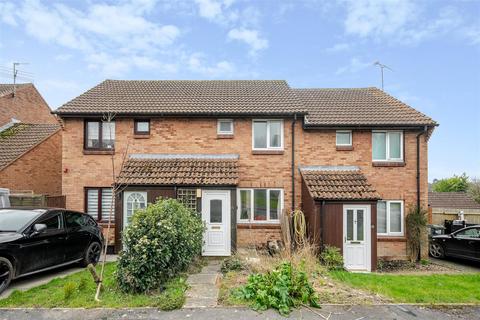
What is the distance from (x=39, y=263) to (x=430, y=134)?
1484 cm

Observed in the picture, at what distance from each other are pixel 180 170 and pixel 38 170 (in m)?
8.63

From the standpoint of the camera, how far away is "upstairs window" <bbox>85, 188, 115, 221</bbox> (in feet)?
39.4

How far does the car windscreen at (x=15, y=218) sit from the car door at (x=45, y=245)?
0.23 meters

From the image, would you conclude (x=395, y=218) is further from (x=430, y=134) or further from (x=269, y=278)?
(x=269, y=278)

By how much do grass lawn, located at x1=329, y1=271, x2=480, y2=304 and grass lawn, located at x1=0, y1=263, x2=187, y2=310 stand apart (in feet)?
15.4

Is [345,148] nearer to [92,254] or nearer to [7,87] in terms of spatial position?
[92,254]

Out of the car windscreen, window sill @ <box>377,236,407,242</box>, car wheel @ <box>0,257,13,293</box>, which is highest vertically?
the car windscreen

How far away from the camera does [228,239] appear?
35.5 feet

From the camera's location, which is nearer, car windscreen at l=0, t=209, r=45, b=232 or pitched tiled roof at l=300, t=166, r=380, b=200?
car windscreen at l=0, t=209, r=45, b=232

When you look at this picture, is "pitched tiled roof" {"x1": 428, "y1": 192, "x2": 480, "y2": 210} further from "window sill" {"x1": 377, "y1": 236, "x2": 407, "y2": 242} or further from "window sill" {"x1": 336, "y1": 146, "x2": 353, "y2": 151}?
"window sill" {"x1": 336, "y1": 146, "x2": 353, "y2": 151}

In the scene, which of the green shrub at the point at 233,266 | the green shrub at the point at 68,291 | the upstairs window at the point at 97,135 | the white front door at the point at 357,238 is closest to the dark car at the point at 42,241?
the green shrub at the point at 68,291

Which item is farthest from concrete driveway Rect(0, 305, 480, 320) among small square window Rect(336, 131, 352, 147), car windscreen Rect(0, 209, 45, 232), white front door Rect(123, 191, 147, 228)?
small square window Rect(336, 131, 352, 147)

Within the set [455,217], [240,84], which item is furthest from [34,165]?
[455,217]

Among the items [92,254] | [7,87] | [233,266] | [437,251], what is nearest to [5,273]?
[92,254]
